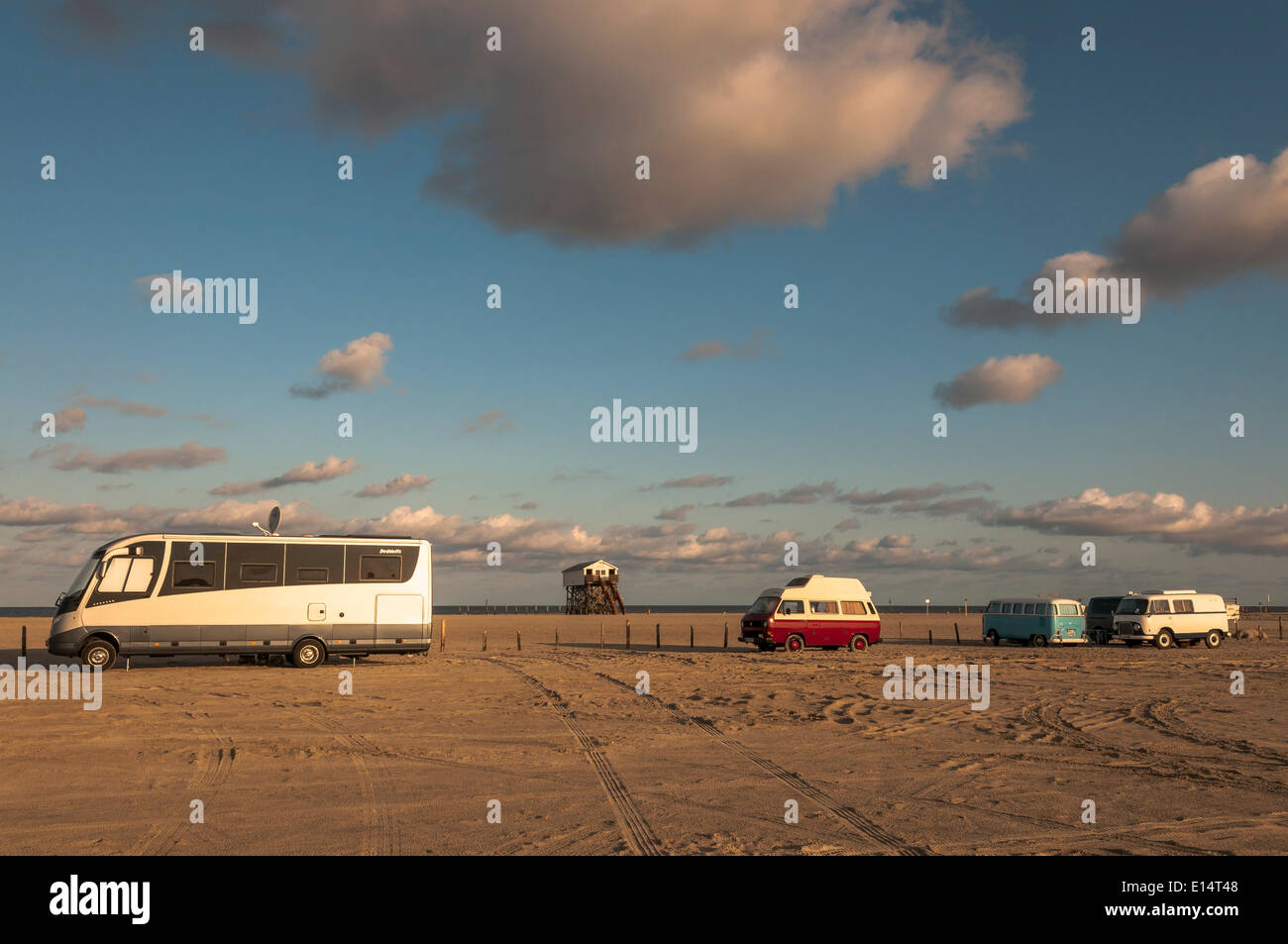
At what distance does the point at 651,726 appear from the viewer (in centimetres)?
1583

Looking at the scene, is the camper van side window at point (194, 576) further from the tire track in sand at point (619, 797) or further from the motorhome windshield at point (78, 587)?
the tire track in sand at point (619, 797)

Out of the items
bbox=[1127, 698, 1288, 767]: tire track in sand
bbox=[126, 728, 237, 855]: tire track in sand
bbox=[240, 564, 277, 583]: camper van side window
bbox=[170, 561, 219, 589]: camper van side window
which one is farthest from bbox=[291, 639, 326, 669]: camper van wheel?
bbox=[1127, 698, 1288, 767]: tire track in sand

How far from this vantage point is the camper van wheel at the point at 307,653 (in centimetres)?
2694

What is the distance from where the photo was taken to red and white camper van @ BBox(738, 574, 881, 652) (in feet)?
115

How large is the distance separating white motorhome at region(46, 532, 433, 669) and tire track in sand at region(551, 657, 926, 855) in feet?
39.8

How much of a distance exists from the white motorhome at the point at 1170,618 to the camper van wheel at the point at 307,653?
3377cm

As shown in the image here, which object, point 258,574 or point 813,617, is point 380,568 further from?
point 813,617

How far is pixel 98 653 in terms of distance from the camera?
974 inches

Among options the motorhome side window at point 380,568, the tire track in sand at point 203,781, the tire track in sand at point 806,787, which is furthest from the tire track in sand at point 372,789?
the motorhome side window at point 380,568

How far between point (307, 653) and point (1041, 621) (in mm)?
31363

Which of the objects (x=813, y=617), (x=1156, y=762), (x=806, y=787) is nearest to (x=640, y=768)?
(x=806, y=787)
